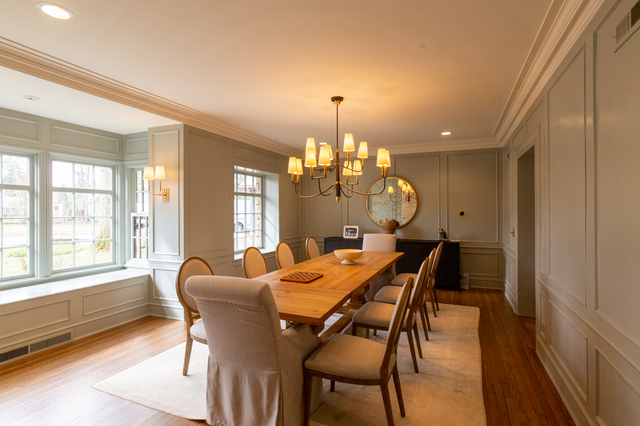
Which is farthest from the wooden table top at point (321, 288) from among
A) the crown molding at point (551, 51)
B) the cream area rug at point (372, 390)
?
the crown molding at point (551, 51)

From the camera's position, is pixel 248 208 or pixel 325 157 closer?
pixel 325 157

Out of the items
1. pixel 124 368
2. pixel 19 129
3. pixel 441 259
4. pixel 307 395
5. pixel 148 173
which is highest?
pixel 19 129

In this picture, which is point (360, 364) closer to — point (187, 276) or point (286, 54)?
point (187, 276)

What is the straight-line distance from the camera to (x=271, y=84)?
10.5 feet

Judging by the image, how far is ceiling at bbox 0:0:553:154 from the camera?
6.72 feet

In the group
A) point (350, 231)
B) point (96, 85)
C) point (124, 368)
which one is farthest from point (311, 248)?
point (96, 85)

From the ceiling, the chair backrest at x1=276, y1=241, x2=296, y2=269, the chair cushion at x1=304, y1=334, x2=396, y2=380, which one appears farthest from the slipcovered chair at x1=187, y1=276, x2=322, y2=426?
the chair backrest at x1=276, y1=241, x2=296, y2=269

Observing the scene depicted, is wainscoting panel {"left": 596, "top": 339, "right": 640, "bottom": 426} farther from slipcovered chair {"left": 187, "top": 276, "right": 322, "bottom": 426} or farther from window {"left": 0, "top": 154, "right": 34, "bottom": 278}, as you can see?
window {"left": 0, "top": 154, "right": 34, "bottom": 278}

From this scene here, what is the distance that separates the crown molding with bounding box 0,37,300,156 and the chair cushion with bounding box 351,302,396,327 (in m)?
3.04

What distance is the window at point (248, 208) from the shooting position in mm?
5730

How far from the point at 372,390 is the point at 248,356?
1180 mm

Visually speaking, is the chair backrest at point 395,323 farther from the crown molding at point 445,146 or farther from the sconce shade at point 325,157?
the crown molding at point 445,146

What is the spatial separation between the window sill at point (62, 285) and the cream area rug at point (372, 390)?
139 centimetres

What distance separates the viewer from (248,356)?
5.97 feet
